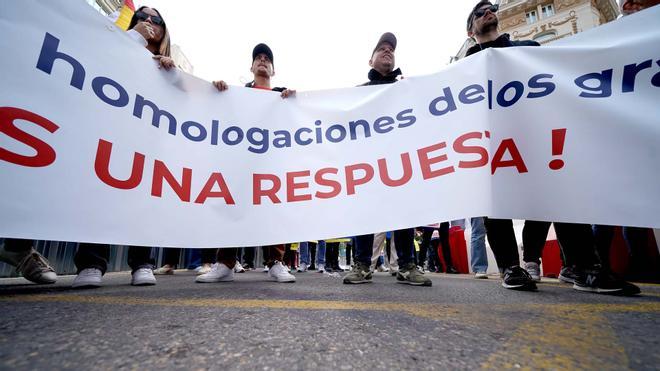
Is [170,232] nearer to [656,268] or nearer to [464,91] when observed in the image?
[464,91]

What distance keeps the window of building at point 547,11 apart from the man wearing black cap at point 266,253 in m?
27.3

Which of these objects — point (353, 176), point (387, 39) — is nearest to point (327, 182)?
point (353, 176)

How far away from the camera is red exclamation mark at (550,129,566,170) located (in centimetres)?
170

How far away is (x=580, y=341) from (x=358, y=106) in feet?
6.14

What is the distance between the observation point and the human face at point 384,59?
2.69m

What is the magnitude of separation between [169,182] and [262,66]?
1.67 metres

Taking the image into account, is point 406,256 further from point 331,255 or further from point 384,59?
point 331,255

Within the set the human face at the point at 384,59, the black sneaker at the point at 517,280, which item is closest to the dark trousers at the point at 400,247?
the black sneaker at the point at 517,280

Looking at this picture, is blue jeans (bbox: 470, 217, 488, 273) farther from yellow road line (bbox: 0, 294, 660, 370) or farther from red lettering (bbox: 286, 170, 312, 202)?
red lettering (bbox: 286, 170, 312, 202)

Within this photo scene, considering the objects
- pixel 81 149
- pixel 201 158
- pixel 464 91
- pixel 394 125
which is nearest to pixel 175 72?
pixel 201 158

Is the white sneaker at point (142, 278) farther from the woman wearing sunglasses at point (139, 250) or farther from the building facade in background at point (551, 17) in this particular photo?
the building facade in background at point (551, 17)

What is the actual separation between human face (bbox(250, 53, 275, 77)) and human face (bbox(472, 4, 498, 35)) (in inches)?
75.5

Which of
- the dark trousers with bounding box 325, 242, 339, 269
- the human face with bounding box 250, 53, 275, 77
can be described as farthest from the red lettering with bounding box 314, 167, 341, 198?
the dark trousers with bounding box 325, 242, 339, 269

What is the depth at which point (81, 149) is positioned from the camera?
1620 millimetres
